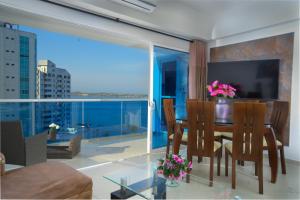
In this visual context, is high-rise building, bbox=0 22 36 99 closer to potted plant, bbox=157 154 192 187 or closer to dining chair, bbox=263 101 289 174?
potted plant, bbox=157 154 192 187

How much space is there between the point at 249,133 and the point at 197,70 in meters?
2.40

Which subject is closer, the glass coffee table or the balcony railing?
the glass coffee table

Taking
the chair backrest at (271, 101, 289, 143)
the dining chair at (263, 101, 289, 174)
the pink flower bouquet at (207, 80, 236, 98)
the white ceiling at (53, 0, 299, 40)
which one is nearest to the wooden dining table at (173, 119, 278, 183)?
the dining chair at (263, 101, 289, 174)

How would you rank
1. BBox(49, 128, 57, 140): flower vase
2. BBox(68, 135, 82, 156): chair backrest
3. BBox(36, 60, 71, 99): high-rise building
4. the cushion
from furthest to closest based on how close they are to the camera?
BBox(36, 60, 71, 99): high-rise building → BBox(49, 128, 57, 140): flower vase → BBox(68, 135, 82, 156): chair backrest → the cushion

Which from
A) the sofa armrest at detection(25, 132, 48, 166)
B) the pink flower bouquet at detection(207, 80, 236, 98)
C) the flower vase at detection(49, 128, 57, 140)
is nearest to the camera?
the sofa armrest at detection(25, 132, 48, 166)

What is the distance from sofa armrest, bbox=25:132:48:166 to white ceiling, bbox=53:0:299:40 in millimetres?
1827

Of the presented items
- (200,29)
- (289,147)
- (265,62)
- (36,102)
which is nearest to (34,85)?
(36,102)

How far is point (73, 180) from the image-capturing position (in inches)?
69.9

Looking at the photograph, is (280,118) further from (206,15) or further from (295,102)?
(206,15)

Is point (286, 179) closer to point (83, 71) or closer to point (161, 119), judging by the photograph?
point (161, 119)

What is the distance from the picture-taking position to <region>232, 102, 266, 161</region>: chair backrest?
238cm

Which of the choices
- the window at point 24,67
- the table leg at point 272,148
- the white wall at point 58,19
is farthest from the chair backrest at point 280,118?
the window at point 24,67

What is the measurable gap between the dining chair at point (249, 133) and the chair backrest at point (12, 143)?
2.51 metres

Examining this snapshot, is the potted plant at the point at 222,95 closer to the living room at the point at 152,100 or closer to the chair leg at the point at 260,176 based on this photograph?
the living room at the point at 152,100
